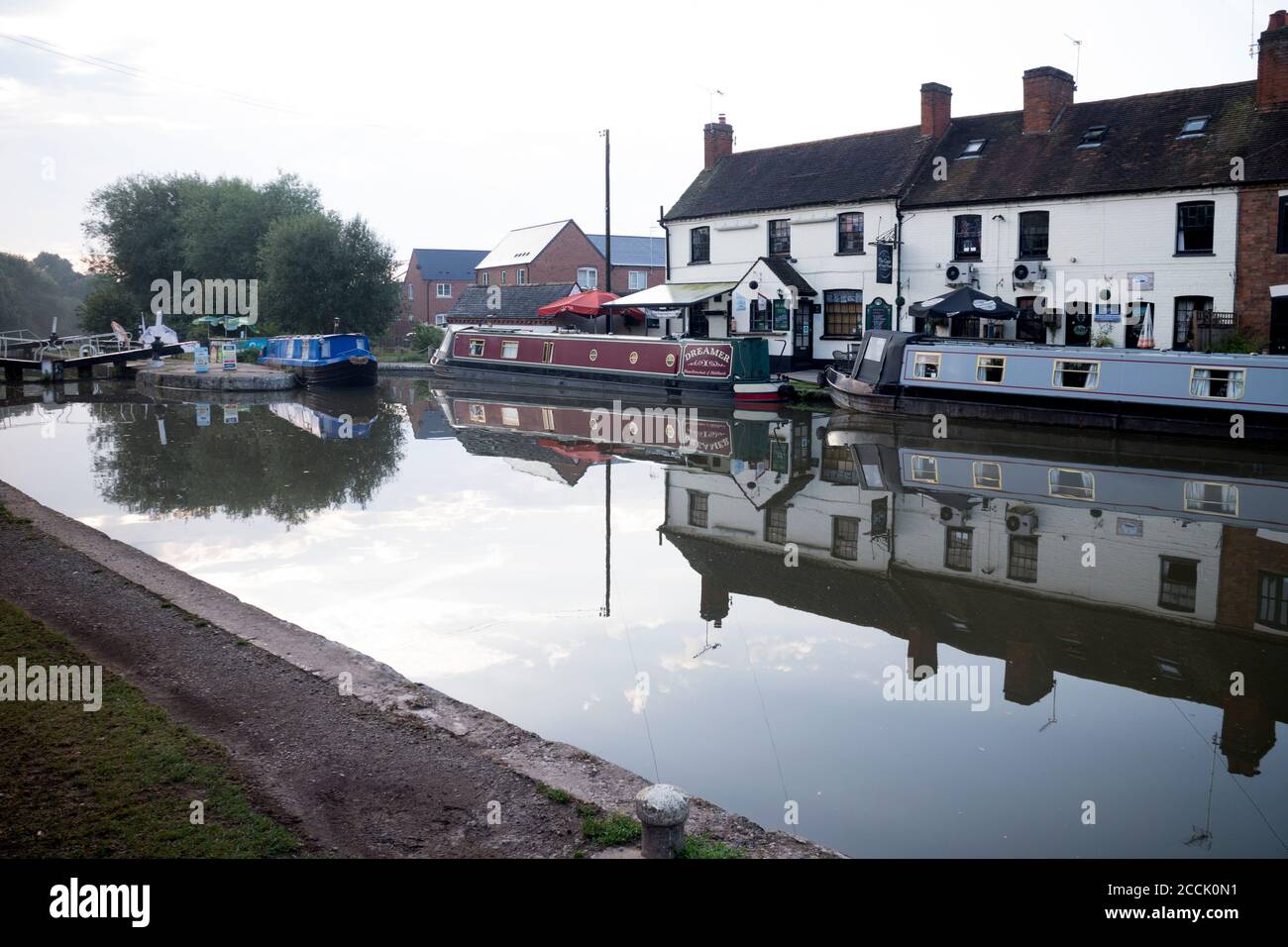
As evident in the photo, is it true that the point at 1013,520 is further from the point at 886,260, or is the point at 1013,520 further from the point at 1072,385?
the point at 886,260

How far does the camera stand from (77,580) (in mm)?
8289

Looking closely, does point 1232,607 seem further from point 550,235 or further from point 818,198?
point 550,235

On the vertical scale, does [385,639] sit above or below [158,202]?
below

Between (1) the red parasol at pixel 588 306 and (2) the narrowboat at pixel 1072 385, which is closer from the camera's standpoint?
(2) the narrowboat at pixel 1072 385

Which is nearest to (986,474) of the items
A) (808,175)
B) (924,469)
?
(924,469)

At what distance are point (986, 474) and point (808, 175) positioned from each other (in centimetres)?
1635

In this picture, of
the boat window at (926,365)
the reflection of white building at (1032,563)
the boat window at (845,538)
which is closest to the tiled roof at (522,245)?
the boat window at (926,365)

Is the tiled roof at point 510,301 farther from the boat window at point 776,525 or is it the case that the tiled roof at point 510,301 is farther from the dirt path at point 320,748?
the dirt path at point 320,748

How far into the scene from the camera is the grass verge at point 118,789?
4.12 metres

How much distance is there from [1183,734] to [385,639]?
5383 millimetres

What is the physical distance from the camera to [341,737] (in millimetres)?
5402

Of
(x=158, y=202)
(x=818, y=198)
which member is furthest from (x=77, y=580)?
(x=158, y=202)

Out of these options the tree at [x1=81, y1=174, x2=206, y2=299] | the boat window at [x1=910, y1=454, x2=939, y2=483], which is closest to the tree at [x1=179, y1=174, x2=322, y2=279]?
the tree at [x1=81, y1=174, x2=206, y2=299]

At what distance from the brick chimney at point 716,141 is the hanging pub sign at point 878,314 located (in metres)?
9.03
